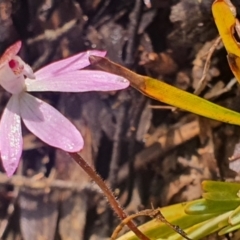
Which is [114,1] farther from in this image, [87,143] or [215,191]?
[215,191]

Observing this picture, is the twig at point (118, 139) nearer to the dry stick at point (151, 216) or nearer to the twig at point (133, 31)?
the twig at point (133, 31)

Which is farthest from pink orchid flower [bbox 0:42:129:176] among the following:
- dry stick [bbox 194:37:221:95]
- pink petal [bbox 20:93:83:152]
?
dry stick [bbox 194:37:221:95]

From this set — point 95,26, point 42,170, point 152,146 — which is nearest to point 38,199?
point 42,170

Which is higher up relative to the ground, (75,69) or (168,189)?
(75,69)

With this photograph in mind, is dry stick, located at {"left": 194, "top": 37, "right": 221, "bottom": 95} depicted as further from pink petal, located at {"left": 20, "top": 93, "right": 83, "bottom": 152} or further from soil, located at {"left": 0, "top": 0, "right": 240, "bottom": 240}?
pink petal, located at {"left": 20, "top": 93, "right": 83, "bottom": 152}

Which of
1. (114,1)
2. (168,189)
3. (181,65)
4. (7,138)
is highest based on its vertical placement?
(114,1)

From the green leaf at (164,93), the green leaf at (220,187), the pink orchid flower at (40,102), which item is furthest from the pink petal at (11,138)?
the green leaf at (220,187)

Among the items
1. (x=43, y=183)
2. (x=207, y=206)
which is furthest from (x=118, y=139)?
(x=207, y=206)

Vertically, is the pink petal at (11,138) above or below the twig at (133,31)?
below
